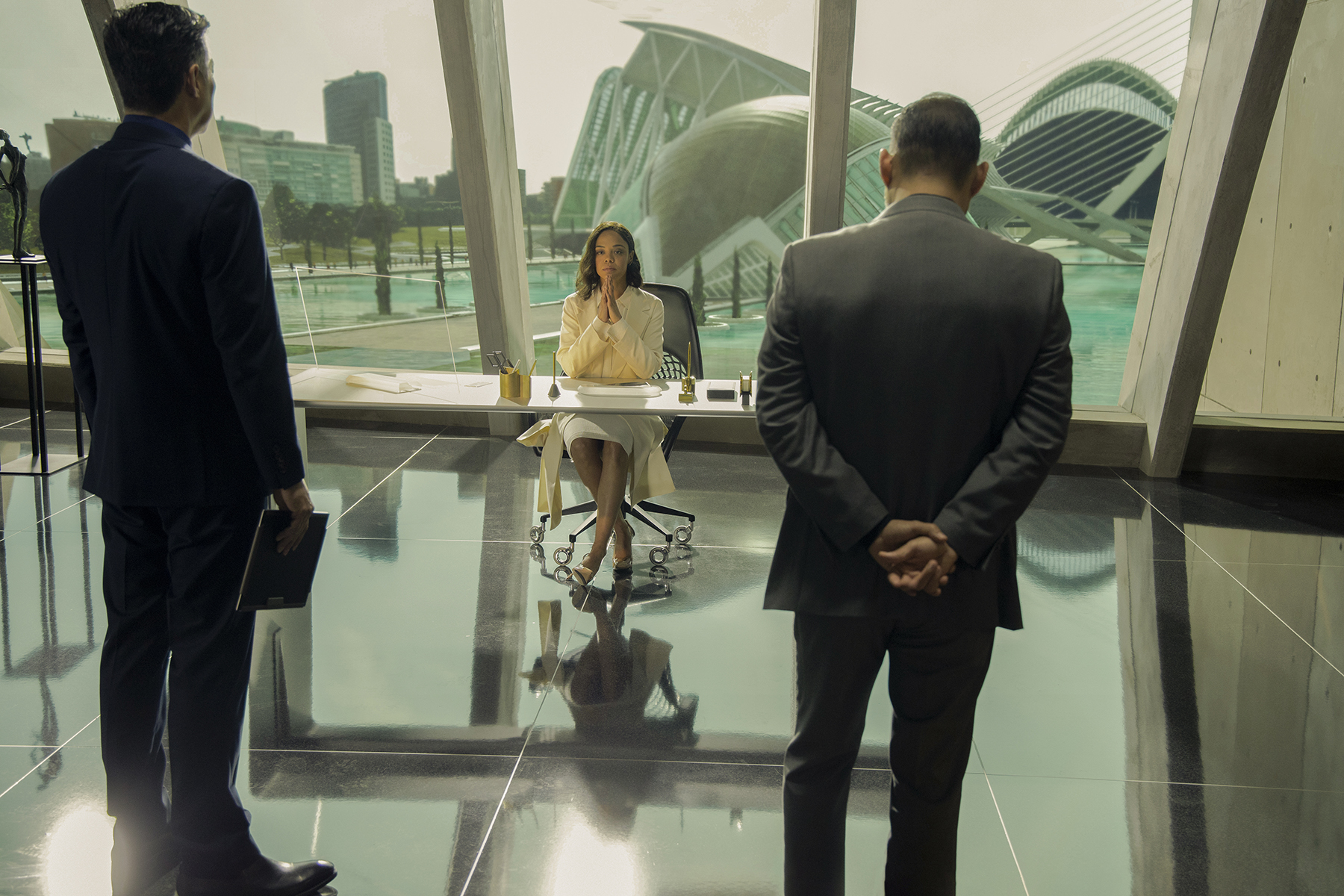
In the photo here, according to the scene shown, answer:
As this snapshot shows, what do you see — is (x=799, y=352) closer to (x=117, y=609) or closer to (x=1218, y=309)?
(x=117, y=609)

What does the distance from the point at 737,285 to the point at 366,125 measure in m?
2.61

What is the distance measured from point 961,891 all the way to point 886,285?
135 cm

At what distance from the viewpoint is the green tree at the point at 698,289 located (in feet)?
21.5

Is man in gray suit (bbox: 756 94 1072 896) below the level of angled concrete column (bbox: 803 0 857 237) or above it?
below

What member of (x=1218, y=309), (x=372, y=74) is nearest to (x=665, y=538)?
(x=1218, y=309)

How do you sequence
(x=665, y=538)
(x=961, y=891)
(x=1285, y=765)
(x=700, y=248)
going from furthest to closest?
1. (x=700, y=248)
2. (x=665, y=538)
3. (x=1285, y=765)
4. (x=961, y=891)

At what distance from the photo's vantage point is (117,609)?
192cm

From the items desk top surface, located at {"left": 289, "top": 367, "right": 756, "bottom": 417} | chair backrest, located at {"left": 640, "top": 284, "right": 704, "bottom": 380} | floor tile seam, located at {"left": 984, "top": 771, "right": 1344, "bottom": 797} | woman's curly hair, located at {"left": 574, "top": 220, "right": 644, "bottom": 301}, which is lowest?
floor tile seam, located at {"left": 984, "top": 771, "right": 1344, "bottom": 797}

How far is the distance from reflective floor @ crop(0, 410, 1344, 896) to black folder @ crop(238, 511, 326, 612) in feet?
2.20

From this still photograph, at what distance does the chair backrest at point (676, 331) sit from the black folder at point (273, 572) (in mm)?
2539

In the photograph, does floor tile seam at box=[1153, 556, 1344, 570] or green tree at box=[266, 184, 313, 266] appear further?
green tree at box=[266, 184, 313, 266]

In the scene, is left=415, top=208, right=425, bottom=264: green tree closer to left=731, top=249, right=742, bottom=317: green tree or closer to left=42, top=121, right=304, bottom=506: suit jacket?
left=731, top=249, right=742, bottom=317: green tree

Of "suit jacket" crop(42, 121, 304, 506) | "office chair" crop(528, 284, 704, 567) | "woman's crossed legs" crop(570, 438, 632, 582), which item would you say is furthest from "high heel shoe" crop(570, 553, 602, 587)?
"suit jacket" crop(42, 121, 304, 506)

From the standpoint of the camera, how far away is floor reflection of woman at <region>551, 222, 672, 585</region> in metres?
3.77
